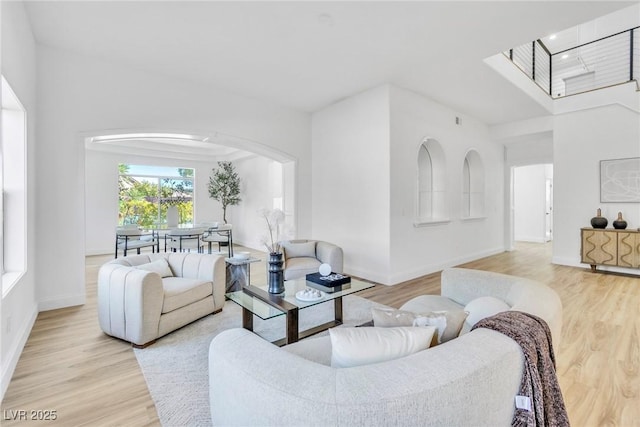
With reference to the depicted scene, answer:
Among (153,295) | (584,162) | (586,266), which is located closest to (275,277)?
(153,295)

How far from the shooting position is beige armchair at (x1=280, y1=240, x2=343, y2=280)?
12.6 feet

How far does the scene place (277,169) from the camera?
7676mm

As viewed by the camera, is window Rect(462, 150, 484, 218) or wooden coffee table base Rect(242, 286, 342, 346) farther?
window Rect(462, 150, 484, 218)

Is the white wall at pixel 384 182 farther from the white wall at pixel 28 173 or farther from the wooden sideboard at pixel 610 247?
the white wall at pixel 28 173

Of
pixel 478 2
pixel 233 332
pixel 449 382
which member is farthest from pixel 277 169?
pixel 449 382

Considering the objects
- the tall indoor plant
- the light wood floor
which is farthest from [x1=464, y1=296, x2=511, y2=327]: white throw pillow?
the tall indoor plant

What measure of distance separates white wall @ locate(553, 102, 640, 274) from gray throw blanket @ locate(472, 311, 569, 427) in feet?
19.3

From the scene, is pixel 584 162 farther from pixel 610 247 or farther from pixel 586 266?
→ pixel 586 266

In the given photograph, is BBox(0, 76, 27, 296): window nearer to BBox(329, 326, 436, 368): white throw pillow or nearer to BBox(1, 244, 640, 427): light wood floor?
BBox(1, 244, 640, 427): light wood floor

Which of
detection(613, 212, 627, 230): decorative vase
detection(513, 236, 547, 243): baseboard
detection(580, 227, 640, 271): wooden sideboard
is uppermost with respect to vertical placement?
detection(613, 212, 627, 230): decorative vase

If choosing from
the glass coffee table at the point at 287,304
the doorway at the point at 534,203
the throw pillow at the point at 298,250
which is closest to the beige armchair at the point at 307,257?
the throw pillow at the point at 298,250

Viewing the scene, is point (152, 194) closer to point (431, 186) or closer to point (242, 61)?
point (242, 61)

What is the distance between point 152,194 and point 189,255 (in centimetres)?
580

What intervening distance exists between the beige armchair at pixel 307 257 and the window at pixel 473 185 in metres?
3.97
